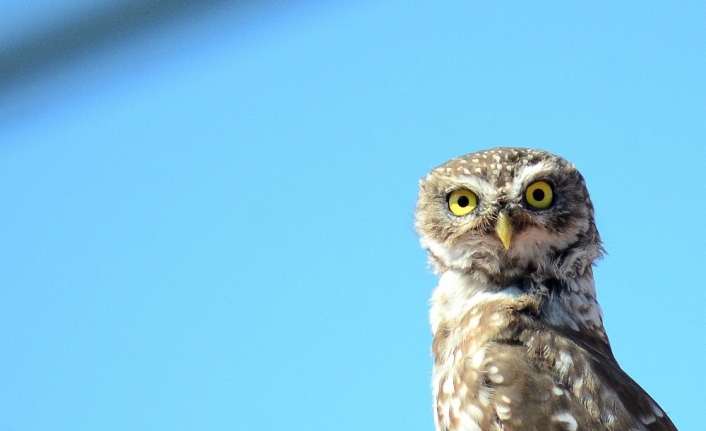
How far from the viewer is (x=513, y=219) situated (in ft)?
13.6

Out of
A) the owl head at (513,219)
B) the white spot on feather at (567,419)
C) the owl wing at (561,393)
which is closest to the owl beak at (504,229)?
the owl head at (513,219)

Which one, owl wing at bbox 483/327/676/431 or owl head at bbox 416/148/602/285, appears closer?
owl wing at bbox 483/327/676/431

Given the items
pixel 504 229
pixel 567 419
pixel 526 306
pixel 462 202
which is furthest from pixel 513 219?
pixel 567 419

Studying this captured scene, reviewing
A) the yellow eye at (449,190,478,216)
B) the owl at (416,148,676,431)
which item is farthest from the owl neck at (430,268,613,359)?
the yellow eye at (449,190,478,216)

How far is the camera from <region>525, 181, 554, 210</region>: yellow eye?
429 cm

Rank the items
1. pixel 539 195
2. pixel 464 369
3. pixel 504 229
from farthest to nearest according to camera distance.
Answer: pixel 539 195 < pixel 504 229 < pixel 464 369

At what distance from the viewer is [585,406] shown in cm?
321

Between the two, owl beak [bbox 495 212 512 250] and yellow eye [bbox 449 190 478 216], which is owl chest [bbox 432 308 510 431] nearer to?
owl beak [bbox 495 212 512 250]

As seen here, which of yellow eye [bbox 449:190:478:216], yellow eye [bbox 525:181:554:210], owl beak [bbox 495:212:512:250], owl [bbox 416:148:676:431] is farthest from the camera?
yellow eye [bbox 449:190:478:216]

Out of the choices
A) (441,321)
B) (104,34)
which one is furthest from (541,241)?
(104,34)

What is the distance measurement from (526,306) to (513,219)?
1.74 feet

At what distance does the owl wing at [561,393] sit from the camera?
3.17 m

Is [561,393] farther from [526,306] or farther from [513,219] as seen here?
[513,219]

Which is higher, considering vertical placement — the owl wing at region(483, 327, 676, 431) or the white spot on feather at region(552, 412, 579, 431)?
the owl wing at region(483, 327, 676, 431)
